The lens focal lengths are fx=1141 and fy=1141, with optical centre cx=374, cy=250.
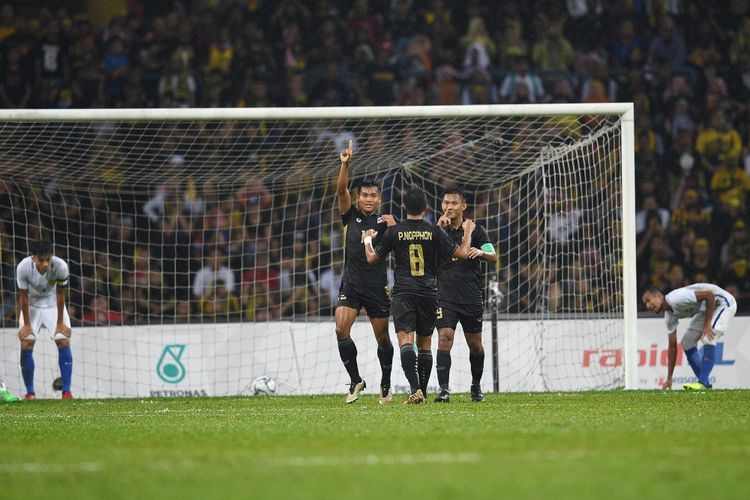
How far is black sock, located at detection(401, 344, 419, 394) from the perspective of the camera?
35.6ft

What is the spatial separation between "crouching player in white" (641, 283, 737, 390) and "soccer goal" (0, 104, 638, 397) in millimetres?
615

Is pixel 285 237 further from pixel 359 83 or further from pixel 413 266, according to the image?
pixel 413 266

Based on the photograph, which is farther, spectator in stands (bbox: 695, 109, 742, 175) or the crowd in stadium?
spectator in stands (bbox: 695, 109, 742, 175)

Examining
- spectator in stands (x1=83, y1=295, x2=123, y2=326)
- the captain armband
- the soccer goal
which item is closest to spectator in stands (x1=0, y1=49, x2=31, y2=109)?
the soccer goal

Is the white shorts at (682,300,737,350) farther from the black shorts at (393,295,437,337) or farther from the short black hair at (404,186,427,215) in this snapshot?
the short black hair at (404,186,427,215)

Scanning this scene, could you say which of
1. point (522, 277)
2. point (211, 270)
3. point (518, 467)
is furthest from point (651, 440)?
point (211, 270)

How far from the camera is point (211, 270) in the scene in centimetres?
1745

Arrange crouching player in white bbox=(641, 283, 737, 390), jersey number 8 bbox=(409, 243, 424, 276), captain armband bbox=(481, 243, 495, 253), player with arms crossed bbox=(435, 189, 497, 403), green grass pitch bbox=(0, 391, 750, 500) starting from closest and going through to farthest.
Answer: green grass pitch bbox=(0, 391, 750, 500) < jersey number 8 bbox=(409, 243, 424, 276) < captain armband bbox=(481, 243, 495, 253) < player with arms crossed bbox=(435, 189, 497, 403) < crouching player in white bbox=(641, 283, 737, 390)

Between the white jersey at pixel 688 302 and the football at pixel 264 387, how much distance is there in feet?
17.3

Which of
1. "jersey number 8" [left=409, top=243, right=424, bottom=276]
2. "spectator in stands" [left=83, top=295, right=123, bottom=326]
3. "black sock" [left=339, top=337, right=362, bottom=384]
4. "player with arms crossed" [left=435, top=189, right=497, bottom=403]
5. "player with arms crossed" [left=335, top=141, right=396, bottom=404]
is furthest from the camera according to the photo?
"spectator in stands" [left=83, top=295, right=123, bottom=326]

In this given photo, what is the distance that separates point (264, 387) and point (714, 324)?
19.7 ft

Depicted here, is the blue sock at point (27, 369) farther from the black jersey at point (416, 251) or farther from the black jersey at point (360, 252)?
the black jersey at point (416, 251)

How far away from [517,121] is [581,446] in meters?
9.01

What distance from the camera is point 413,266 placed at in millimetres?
10875
